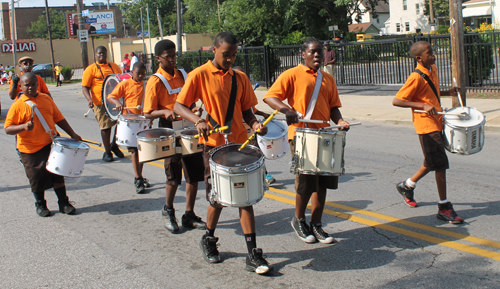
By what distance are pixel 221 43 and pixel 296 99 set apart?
96 cm

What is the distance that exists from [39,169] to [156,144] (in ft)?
5.95

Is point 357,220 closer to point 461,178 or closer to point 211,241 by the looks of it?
point 211,241

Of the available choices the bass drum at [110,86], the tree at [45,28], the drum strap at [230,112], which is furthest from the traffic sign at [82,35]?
the tree at [45,28]

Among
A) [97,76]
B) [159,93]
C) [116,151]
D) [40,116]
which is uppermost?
[97,76]

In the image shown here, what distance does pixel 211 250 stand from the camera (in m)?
4.57

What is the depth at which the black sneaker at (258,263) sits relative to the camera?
4222mm

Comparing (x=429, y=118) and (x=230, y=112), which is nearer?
(x=230, y=112)

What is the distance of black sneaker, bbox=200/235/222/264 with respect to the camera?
4.54 metres

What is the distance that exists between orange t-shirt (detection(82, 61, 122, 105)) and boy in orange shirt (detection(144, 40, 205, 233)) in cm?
354

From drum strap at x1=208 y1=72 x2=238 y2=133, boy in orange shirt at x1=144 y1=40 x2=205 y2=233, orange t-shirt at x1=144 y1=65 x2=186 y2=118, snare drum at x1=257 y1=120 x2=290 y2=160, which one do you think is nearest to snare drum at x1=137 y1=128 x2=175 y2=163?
boy in orange shirt at x1=144 y1=40 x2=205 y2=233

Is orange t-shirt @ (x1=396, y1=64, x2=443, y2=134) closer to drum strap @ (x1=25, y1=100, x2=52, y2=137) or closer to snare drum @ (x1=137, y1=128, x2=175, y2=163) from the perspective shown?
snare drum @ (x1=137, y1=128, x2=175, y2=163)

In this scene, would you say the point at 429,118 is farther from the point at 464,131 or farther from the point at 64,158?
the point at 64,158

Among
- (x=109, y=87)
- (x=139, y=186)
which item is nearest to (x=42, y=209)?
(x=139, y=186)

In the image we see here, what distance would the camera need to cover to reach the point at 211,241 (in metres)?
4.54
